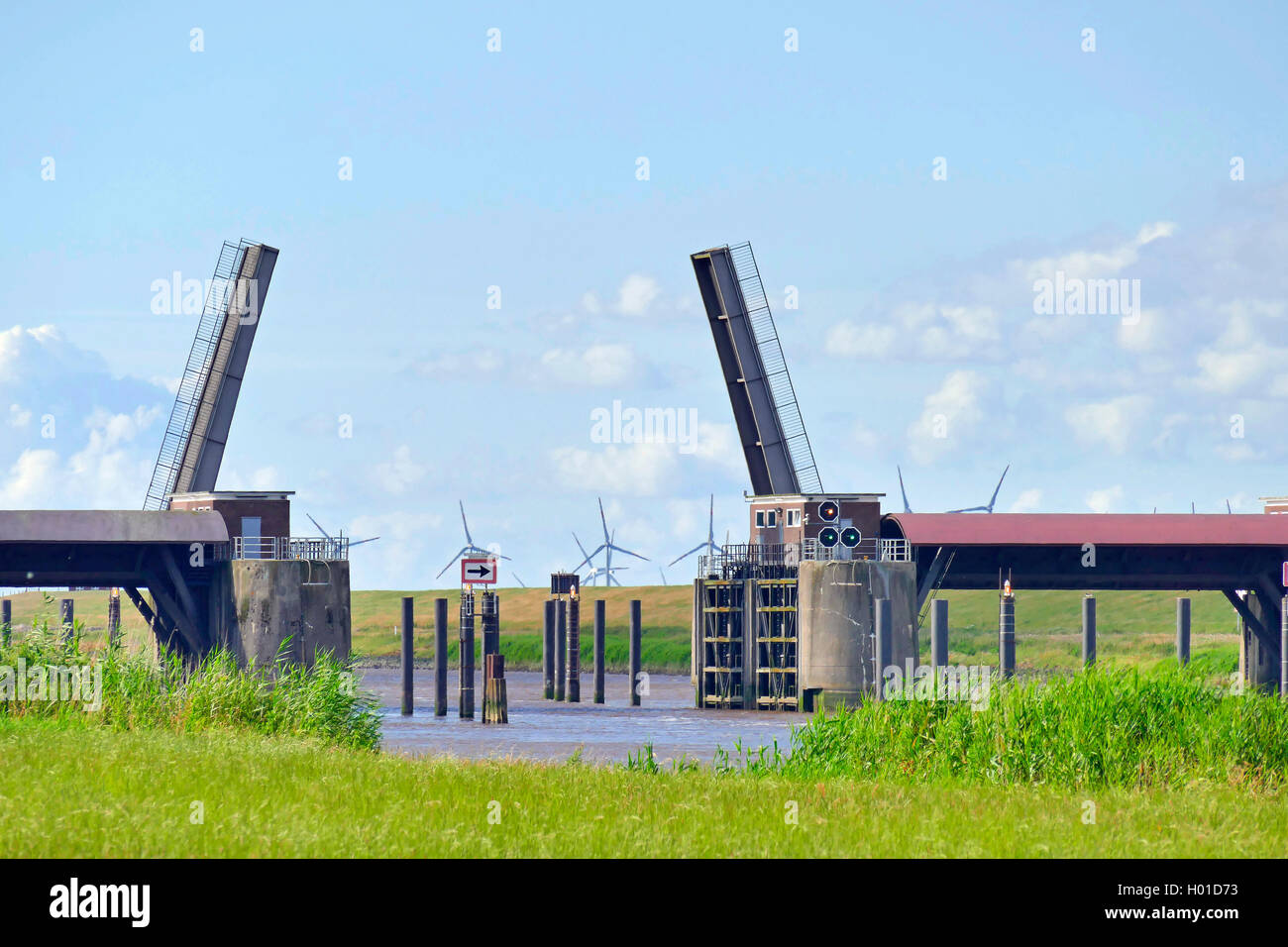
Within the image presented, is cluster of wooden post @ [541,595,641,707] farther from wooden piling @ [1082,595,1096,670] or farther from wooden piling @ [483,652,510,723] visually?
wooden piling @ [1082,595,1096,670]

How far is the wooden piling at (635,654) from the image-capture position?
75.8 meters

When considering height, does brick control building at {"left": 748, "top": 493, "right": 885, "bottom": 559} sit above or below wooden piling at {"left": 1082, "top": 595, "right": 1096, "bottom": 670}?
above

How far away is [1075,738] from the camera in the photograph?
24.3 metres

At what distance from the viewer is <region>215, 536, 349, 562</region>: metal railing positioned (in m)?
66.9

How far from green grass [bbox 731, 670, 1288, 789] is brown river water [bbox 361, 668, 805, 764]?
7.45 metres

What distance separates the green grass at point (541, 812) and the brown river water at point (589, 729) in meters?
12.1

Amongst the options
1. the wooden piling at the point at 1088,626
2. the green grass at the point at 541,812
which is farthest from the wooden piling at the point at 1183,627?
the green grass at the point at 541,812

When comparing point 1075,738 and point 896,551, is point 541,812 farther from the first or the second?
point 896,551

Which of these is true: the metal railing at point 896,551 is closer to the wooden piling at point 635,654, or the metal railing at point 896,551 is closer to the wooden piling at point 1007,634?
the wooden piling at point 1007,634

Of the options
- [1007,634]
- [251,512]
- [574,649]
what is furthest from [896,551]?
[251,512]

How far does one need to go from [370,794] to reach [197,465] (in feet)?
178

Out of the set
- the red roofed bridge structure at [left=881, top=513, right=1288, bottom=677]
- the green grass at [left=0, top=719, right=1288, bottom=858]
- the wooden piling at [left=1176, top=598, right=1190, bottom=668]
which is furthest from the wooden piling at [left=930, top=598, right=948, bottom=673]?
the green grass at [left=0, top=719, right=1288, bottom=858]
